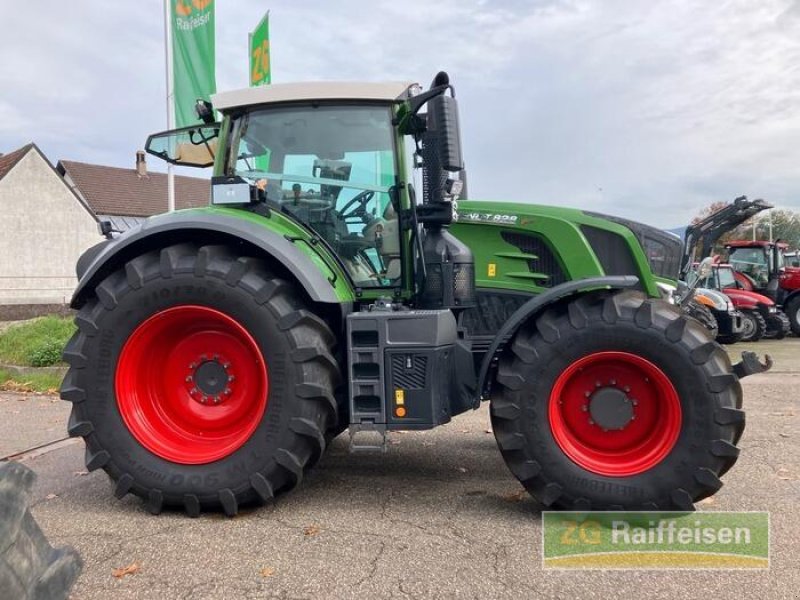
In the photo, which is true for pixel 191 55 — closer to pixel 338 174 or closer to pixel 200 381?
pixel 338 174

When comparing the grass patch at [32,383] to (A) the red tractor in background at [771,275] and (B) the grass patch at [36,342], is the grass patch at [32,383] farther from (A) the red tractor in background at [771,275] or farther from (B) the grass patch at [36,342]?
(A) the red tractor in background at [771,275]

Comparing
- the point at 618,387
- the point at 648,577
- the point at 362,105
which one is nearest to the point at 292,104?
the point at 362,105

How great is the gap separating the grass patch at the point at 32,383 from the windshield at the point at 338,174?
5.59 meters

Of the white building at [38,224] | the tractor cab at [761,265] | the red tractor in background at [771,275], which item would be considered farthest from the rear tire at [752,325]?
the white building at [38,224]

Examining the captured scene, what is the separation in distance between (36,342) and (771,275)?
55.3ft

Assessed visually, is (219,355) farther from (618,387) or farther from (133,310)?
(618,387)

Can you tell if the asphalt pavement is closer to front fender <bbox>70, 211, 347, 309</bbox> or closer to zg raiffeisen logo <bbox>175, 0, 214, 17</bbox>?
front fender <bbox>70, 211, 347, 309</bbox>

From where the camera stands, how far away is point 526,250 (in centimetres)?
431

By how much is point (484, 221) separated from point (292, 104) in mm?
1461

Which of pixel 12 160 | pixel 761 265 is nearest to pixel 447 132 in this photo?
pixel 761 265

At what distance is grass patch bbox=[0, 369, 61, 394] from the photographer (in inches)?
325

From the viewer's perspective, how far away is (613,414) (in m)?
3.57

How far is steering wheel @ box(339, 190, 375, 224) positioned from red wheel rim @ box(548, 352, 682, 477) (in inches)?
63.1

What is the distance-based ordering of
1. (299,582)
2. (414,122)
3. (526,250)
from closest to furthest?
(299,582), (414,122), (526,250)
